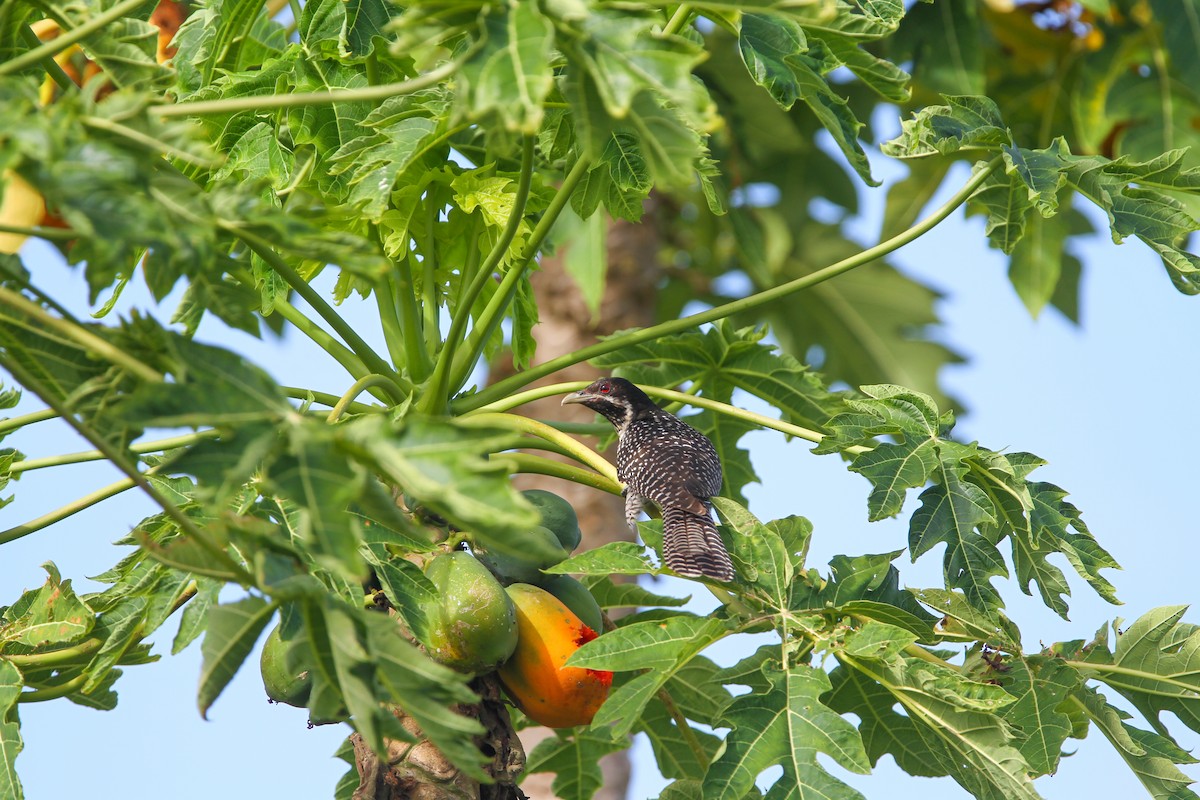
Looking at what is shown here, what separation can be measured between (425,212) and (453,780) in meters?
1.14

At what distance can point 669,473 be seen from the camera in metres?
2.62

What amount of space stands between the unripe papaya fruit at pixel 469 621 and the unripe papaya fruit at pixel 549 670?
0.08 m

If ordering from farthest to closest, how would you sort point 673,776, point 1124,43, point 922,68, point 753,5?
point 1124,43
point 922,68
point 673,776
point 753,5

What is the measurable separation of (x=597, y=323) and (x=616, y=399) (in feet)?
4.85

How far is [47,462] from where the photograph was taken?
231cm

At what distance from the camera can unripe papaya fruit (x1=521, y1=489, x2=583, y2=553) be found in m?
2.35

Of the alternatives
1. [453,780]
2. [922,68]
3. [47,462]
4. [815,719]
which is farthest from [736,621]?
[922,68]

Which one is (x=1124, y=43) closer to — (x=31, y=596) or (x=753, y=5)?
(x=753, y=5)

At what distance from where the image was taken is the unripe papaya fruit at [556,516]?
2.35 m

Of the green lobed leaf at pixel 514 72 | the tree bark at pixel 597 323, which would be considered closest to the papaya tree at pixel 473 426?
the green lobed leaf at pixel 514 72

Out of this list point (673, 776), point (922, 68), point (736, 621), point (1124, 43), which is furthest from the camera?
point (1124, 43)

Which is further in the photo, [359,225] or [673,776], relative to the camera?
[673,776]

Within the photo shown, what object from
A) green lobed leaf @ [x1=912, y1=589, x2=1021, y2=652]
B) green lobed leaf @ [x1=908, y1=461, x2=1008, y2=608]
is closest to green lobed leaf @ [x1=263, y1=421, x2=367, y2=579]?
green lobed leaf @ [x1=908, y1=461, x2=1008, y2=608]

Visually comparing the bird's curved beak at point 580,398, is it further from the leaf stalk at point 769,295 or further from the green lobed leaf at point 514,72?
the green lobed leaf at point 514,72
